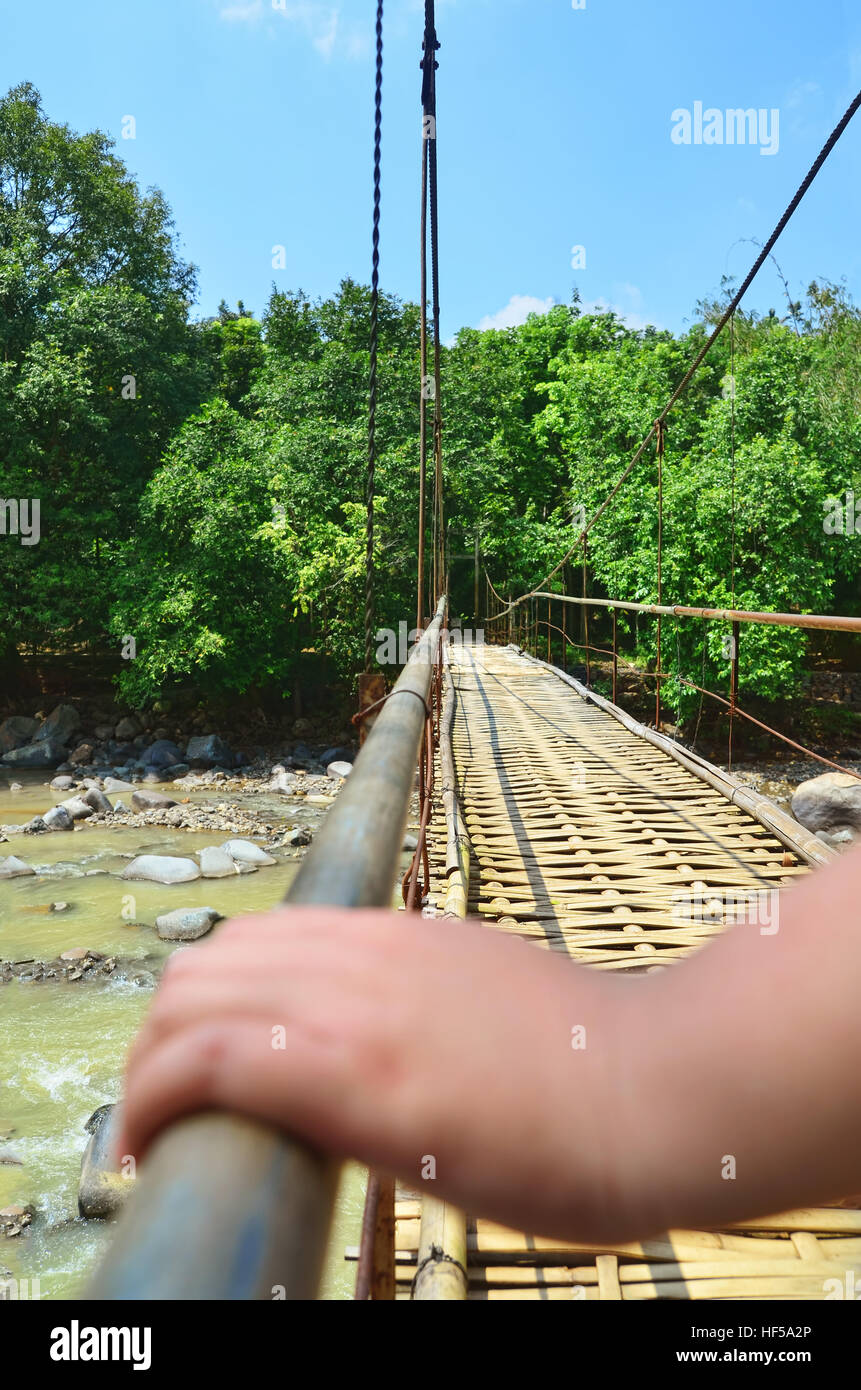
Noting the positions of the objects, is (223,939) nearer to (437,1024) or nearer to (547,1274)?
(437,1024)

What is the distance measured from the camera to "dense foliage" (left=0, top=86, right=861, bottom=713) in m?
14.1

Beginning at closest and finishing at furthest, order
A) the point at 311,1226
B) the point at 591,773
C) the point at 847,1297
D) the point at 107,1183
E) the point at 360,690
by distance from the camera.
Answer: the point at 311,1226 → the point at 847,1297 → the point at 360,690 → the point at 591,773 → the point at 107,1183

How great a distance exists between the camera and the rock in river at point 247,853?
30.6 feet

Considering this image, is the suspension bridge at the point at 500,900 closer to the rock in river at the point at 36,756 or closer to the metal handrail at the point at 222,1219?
the metal handrail at the point at 222,1219

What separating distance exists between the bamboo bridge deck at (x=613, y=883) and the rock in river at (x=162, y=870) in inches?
169

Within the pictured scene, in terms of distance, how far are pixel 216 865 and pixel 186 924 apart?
169 cm

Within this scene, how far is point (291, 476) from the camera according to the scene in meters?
14.9

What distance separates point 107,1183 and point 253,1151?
464cm

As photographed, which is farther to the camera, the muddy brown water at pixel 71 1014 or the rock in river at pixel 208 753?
the rock in river at pixel 208 753

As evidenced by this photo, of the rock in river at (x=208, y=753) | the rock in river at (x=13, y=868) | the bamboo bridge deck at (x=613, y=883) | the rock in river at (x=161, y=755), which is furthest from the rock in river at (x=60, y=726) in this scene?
the bamboo bridge deck at (x=613, y=883)

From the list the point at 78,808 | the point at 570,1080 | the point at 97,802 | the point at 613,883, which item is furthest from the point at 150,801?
the point at 570,1080

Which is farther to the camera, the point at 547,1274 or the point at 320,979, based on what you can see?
the point at 547,1274

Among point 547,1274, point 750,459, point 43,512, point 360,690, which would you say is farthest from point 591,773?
point 43,512

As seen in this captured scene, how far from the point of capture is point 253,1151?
240mm
